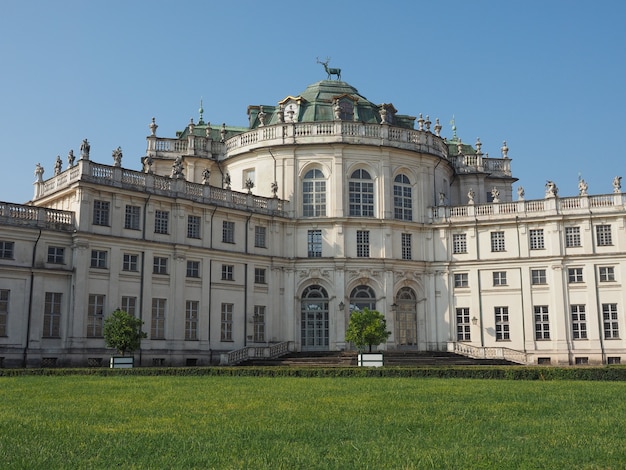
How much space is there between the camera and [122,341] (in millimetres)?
37531

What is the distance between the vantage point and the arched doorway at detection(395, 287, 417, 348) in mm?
52031

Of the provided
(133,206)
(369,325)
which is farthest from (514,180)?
(133,206)

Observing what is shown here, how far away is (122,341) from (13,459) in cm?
2845

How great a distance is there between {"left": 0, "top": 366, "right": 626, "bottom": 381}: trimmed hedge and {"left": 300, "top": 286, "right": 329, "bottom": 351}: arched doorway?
19.0 metres

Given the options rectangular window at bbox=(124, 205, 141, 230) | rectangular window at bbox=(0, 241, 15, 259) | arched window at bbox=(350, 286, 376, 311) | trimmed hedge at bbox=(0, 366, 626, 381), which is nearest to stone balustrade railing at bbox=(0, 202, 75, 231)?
rectangular window at bbox=(0, 241, 15, 259)

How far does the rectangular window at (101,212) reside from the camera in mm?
41031

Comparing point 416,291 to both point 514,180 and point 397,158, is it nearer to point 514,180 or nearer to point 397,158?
point 397,158

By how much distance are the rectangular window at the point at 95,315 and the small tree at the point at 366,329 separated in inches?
601

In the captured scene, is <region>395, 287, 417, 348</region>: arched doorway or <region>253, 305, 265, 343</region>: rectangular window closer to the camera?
<region>253, 305, 265, 343</region>: rectangular window

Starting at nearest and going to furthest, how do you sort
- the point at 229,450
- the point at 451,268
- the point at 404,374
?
the point at 229,450, the point at 404,374, the point at 451,268

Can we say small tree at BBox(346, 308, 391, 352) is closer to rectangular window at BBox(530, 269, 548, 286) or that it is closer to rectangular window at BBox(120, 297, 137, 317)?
rectangular window at BBox(530, 269, 548, 286)

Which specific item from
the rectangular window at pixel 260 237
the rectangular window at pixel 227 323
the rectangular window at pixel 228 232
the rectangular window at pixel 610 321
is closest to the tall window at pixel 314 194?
the rectangular window at pixel 260 237

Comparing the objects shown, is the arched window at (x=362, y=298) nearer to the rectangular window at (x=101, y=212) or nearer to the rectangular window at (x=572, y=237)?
the rectangular window at (x=572, y=237)

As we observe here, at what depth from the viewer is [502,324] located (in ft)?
168
